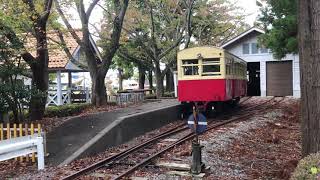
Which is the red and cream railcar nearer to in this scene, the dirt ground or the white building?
the dirt ground

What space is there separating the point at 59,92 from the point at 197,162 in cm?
1662

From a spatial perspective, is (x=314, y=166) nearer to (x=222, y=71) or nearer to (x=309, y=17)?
(x=309, y=17)

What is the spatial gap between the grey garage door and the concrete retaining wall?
17671 millimetres

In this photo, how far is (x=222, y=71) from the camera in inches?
674

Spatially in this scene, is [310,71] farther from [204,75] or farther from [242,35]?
[242,35]

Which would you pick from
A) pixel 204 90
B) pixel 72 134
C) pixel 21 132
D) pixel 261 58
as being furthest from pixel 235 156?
pixel 261 58

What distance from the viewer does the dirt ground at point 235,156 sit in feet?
29.3

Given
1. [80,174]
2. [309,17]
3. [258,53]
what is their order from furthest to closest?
1. [258,53]
2. [80,174]
3. [309,17]

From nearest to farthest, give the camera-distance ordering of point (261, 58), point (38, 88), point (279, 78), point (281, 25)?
point (38, 88), point (281, 25), point (279, 78), point (261, 58)

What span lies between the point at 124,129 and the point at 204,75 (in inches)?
216

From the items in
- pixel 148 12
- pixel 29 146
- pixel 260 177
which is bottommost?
pixel 260 177

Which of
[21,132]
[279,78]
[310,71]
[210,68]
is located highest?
[210,68]

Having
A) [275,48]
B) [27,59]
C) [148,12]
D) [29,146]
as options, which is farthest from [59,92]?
[29,146]

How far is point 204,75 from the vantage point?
17.5 meters
